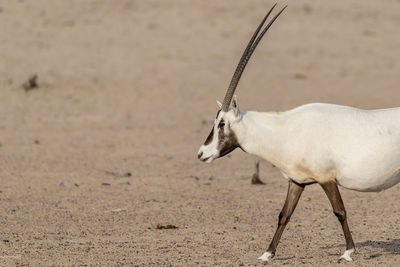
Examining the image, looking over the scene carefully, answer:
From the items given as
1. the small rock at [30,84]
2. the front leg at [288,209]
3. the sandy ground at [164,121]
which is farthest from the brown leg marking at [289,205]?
the small rock at [30,84]

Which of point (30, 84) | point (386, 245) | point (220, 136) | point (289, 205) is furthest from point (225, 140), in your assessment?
point (30, 84)

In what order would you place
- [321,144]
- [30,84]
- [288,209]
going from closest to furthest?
1. [321,144]
2. [288,209]
3. [30,84]

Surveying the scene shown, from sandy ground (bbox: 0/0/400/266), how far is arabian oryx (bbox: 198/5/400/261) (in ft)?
2.17

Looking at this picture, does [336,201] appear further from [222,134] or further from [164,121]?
[164,121]

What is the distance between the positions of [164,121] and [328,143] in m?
9.99

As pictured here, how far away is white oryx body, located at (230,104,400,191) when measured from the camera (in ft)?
22.8

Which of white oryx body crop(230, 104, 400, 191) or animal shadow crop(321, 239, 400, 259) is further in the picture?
animal shadow crop(321, 239, 400, 259)

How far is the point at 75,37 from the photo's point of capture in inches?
885

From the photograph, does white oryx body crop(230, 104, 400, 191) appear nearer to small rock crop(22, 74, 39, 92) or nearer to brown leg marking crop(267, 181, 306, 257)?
brown leg marking crop(267, 181, 306, 257)

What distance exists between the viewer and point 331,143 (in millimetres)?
6996

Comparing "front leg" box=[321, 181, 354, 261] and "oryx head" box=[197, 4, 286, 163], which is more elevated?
"oryx head" box=[197, 4, 286, 163]

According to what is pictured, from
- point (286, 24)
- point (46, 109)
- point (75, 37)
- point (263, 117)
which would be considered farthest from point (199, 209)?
point (286, 24)

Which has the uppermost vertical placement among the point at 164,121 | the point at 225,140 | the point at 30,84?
the point at 225,140

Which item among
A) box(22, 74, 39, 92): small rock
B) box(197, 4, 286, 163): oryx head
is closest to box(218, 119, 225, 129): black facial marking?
box(197, 4, 286, 163): oryx head
